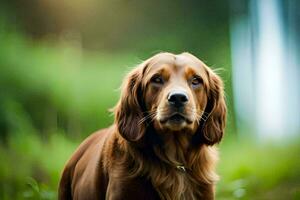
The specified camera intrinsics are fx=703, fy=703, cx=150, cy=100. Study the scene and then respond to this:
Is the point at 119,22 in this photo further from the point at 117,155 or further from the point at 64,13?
the point at 117,155

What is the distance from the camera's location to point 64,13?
389 cm

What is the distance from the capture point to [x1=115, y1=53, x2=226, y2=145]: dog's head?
2840 millimetres

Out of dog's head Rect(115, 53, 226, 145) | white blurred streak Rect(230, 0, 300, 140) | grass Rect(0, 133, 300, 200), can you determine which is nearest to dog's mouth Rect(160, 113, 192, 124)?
dog's head Rect(115, 53, 226, 145)

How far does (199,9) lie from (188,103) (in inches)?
48.4

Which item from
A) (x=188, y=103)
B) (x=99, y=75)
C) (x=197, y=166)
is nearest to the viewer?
(x=188, y=103)

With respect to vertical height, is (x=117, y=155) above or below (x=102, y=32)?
below

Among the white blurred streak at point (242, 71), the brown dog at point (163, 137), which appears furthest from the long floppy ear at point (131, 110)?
the white blurred streak at point (242, 71)

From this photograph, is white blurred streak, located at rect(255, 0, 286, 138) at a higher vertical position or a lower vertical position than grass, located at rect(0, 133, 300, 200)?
higher

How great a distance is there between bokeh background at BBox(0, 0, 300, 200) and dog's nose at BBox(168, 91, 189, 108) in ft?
3.39

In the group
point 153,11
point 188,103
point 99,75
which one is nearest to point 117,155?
point 188,103

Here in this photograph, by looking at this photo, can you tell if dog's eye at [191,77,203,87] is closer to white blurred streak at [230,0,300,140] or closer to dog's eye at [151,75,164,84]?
dog's eye at [151,75,164,84]

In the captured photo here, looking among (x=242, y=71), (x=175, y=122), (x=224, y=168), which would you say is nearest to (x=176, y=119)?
(x=175, y=122)

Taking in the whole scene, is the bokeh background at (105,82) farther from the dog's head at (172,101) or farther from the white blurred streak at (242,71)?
the dog's head at (172,101)

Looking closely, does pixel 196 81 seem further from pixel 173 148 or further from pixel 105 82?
pixel 105 82
